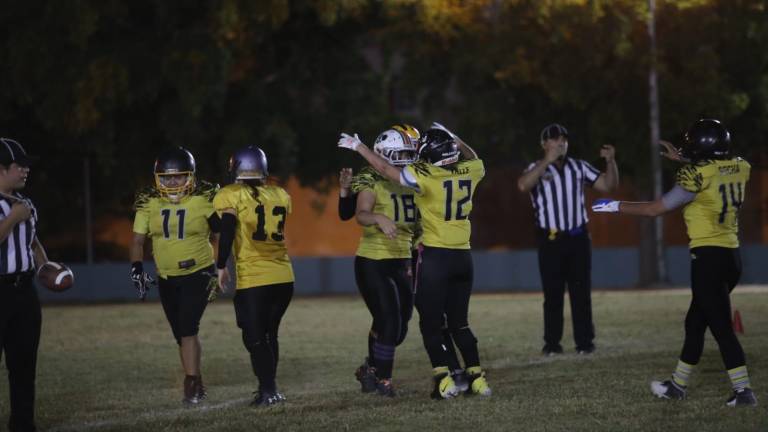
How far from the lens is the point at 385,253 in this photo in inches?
332

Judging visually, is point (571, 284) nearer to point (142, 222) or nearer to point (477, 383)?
point (477, 383)

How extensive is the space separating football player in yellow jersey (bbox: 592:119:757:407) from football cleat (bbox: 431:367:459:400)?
5.38ft

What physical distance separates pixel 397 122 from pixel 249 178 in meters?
16.2

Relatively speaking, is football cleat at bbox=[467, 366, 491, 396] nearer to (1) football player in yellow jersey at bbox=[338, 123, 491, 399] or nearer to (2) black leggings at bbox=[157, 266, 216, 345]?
(1) football player in yellow jersey at bbox=[338, 123, 491, 399]

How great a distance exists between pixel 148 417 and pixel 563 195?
459 centimetres

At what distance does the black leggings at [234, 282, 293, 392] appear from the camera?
8.04 m

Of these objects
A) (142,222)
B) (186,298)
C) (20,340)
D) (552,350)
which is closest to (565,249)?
(552,350)

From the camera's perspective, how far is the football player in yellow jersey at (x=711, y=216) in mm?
7410

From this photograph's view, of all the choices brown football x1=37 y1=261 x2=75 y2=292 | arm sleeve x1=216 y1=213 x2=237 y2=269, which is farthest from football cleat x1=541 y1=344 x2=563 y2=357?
brown football x1=37 y1=261 x2=75 y2=292

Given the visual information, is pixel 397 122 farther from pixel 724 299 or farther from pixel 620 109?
pixel 724 299

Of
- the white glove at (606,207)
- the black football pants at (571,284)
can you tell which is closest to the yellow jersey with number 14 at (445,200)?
the white glove at (606,207)

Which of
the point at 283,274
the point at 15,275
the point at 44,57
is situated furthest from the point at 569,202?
the point at 44,57

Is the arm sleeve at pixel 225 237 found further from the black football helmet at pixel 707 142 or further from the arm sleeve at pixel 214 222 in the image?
the black football helmet at pixel 707 142

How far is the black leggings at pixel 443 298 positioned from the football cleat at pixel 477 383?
0.05 meters
